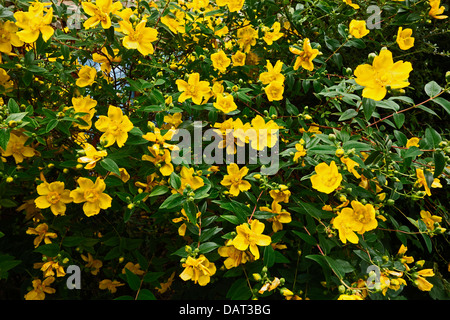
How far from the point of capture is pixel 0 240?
144cm

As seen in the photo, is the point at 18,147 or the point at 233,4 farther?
the point at 233,4

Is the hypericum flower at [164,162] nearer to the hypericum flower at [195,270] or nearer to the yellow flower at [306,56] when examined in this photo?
the hypericum flower at [195,270]

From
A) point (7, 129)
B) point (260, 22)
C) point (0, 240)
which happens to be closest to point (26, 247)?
point (0, 240)

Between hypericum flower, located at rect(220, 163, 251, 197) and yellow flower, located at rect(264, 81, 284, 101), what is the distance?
33 cm

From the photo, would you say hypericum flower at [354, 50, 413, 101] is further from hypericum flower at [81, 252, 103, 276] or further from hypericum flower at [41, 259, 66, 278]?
hypericum flower at [81, 252, 103, 276]

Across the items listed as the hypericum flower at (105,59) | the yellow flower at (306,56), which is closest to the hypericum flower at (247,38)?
the yellow flower at (306,56)

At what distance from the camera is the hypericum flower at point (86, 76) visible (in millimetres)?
1251

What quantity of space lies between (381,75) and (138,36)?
82 cm

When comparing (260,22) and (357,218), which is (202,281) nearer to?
(357,218)

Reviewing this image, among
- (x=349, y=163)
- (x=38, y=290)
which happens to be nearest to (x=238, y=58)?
(x=349, y=163)

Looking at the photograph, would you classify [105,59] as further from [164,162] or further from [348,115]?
[348,115]

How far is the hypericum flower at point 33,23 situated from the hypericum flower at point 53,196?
495 mm

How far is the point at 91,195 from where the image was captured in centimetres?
104

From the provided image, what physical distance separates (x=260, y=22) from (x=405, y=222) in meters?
1.20
